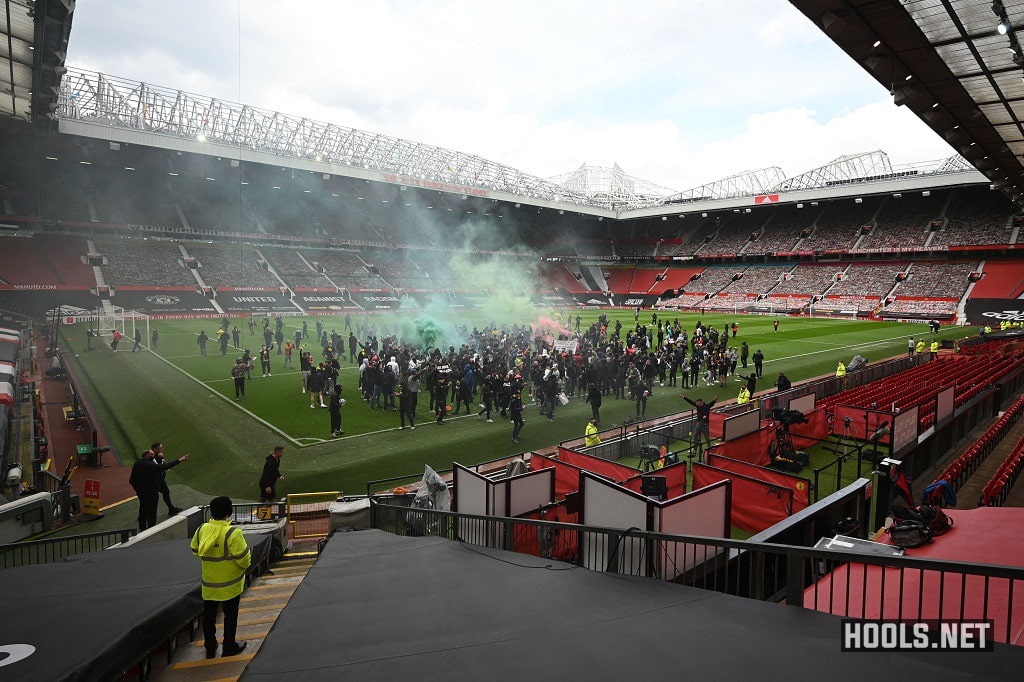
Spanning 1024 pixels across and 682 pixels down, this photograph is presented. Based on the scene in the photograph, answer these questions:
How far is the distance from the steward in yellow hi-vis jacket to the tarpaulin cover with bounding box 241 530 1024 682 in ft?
2.49

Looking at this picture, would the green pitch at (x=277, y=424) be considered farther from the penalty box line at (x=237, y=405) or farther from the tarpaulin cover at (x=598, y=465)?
the tarpaulin cover at (x=598, y=465)

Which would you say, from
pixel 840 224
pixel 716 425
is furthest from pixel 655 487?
pixel 840 224

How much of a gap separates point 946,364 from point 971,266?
3737 centimetres

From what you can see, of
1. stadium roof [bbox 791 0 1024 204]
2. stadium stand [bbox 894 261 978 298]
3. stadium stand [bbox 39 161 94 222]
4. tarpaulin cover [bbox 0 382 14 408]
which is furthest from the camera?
stadium stand [bbox 894 261 978 298]

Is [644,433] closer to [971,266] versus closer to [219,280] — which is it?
[219,280]

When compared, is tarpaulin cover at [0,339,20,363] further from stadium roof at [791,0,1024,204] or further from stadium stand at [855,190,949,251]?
stadium stand at [855,190,949,251]

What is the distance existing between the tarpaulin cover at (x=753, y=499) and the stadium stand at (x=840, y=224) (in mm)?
58787

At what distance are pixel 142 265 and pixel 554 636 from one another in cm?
5090

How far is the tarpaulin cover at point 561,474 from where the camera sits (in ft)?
32.0

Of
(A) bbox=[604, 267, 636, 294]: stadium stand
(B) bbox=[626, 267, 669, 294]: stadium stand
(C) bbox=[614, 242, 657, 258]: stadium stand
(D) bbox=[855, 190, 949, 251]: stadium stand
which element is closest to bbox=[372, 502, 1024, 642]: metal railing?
(D) bbox=[855, 190, 949, 251]: stadium stand

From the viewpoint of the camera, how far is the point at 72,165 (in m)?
46.3

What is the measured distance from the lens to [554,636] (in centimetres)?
313

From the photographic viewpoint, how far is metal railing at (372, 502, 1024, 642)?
2709 millimetres

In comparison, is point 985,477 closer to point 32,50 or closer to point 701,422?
point 701,422
